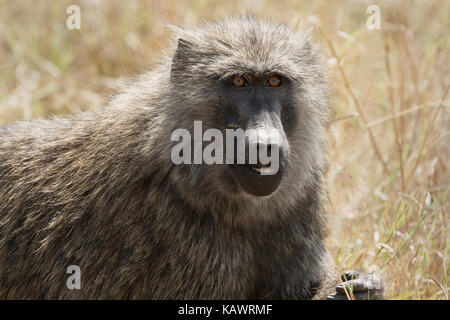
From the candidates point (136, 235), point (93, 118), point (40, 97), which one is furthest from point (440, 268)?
point (40, 97)

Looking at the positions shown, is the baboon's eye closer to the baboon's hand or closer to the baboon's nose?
the baboon's nose

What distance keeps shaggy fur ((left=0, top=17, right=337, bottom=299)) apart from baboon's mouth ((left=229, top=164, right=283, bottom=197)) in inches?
7.0

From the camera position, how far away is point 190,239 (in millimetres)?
3395

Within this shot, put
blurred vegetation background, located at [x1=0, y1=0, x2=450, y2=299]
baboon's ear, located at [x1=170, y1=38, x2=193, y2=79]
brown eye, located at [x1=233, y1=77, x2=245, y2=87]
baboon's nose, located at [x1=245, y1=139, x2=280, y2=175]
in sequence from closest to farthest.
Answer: baboon's nose, located at [x1=245, y1=139, x2=280, y2=175] < brown eye, located at [x1=233, y1=77, x2=245, y2=87] < baboon's ear, located at [x1=170, y1=38, x2=193, y2=79] < blurred vegetation background, located at [x1=0, y1=0, x2=450, y2=299]

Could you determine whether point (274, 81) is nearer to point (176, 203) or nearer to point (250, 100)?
point (250, 100)

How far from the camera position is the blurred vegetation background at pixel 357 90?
422 centimetres

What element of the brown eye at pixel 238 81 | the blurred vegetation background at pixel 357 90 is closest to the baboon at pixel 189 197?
the brown eye at pixel 238 81

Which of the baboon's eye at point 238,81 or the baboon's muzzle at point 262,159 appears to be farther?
the baboon's eye at point 238,81

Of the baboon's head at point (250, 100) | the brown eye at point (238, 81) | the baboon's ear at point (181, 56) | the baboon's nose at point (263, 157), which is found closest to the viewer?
the baboon's nose at point (263, 157)

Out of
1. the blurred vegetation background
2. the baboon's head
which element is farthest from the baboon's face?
the blurred vegetation background

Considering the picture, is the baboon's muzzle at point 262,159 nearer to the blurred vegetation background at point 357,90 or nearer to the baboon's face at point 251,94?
the baboon's face at point 251,94

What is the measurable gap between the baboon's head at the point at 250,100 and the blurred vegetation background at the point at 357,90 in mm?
515

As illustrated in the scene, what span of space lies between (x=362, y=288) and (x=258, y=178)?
784 mm

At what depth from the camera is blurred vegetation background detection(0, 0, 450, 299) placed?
166 inches
